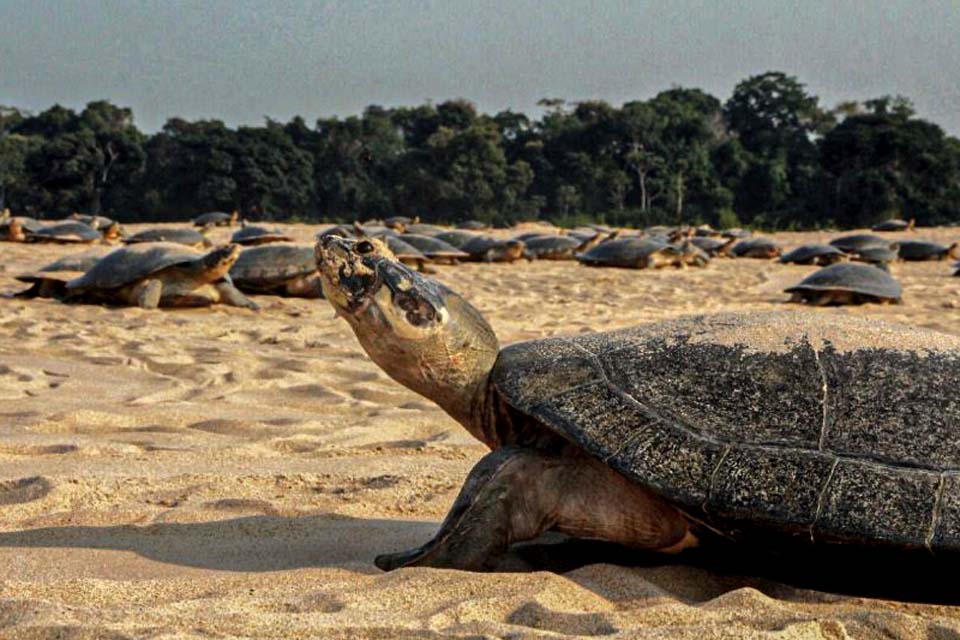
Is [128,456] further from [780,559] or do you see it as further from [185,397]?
[780,559]

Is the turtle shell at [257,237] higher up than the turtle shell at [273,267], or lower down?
lower down

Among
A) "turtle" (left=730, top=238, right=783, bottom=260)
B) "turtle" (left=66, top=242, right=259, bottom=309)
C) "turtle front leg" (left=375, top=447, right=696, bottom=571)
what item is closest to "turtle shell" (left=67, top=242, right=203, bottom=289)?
"turtle" (left=66, top=242, right=259, bottom=309)

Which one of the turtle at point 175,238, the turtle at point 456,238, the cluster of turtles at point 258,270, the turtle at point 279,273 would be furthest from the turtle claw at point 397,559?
the turtle at point 175,238

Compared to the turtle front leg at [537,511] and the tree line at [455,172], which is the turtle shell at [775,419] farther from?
the tree line at [455,172]

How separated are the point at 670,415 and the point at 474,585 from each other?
1.86ft

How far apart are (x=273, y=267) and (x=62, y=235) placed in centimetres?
1018

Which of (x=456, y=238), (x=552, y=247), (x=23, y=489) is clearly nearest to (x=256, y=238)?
(x=456, y=238)

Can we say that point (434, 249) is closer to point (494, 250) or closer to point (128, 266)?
point (494, 250)

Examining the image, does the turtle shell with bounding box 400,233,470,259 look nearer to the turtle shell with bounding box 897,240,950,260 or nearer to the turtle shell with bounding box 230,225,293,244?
the turtle shell with bounding box 230,225,293,244

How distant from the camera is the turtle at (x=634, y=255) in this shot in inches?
667

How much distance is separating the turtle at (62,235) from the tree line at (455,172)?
26609mm

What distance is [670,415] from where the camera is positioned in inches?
90.0

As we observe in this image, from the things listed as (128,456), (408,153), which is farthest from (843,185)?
(128,456)

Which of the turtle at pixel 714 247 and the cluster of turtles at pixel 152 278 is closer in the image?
the cluster of turtles at pixel 152 278
